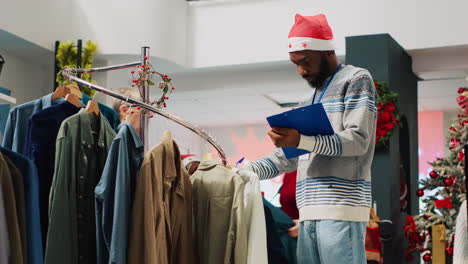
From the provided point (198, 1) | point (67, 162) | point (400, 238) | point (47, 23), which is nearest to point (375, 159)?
point (400, 238)

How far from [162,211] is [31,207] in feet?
1.79

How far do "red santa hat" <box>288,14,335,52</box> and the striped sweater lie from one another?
6.3 inches

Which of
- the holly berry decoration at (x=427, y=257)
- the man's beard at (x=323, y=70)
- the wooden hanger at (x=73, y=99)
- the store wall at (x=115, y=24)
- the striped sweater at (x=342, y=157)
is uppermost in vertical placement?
the store wall at (x=115, y=24)

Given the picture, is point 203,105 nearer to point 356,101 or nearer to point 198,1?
point 198,1

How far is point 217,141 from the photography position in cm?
399

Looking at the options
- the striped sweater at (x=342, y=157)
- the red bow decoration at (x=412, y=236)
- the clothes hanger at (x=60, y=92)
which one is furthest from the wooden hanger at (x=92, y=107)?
the red bow decoration at (x=412, y=236)

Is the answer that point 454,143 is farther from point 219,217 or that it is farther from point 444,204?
point 219,217

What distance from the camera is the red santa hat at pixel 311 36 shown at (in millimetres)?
3082

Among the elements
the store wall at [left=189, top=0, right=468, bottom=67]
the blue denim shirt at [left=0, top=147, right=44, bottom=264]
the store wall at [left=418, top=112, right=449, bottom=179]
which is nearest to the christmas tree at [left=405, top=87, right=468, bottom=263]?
the store wall at [left=189, top=0, right=468, bottom=67]

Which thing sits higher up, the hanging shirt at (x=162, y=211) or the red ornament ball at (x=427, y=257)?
the hanging shirt at (x=162, y=211)

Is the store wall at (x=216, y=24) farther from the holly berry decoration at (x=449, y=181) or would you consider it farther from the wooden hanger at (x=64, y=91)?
the wooden hanger at (x=64, y=91)

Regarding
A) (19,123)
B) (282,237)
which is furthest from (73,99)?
(282,237)

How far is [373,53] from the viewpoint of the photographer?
7129mm

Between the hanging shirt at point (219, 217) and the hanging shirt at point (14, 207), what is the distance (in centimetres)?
86
